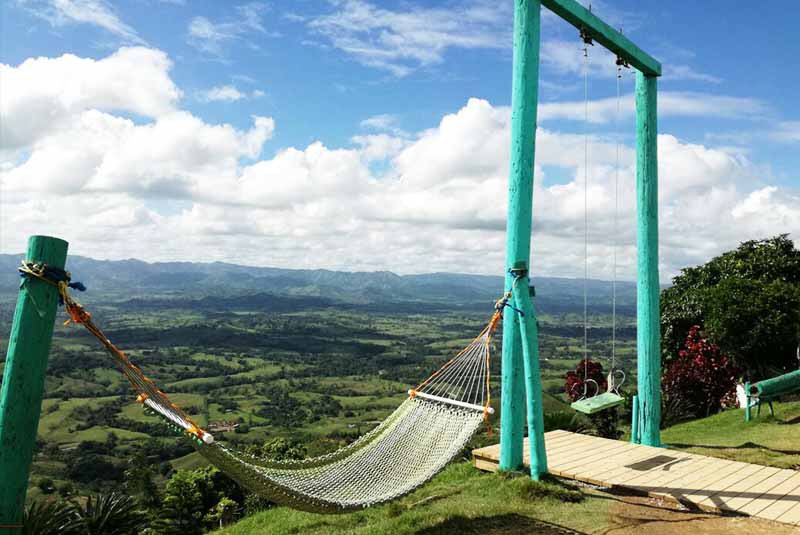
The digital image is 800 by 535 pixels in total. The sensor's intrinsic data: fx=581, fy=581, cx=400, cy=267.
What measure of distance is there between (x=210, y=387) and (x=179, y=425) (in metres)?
75.5

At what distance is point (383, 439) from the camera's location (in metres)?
4.75

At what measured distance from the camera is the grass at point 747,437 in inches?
225

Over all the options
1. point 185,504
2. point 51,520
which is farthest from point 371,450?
point 185,504

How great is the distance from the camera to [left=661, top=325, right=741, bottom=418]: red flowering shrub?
417 inches

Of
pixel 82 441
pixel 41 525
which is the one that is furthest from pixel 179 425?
pixel 82 441

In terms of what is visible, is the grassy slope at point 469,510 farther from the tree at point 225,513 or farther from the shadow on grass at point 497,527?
the tree at point 225,513

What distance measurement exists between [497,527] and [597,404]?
1.71 metres

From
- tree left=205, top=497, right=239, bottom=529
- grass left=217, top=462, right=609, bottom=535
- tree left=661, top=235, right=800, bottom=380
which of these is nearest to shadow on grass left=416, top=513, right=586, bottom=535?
grass left=217, top=462, right=609, bottom=535

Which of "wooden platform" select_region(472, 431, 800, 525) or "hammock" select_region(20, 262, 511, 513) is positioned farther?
"wooden platform" select_region(472, 431, 800, 525)

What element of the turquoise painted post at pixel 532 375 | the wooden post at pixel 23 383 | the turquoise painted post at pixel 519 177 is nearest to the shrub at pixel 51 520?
the wooden post at pixel 23 383

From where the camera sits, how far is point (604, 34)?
545 cm

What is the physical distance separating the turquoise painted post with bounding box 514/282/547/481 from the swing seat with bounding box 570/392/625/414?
1.82 feet

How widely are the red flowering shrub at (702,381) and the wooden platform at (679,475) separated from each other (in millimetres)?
5598

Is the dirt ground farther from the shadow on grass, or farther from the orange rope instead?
the orange rope
